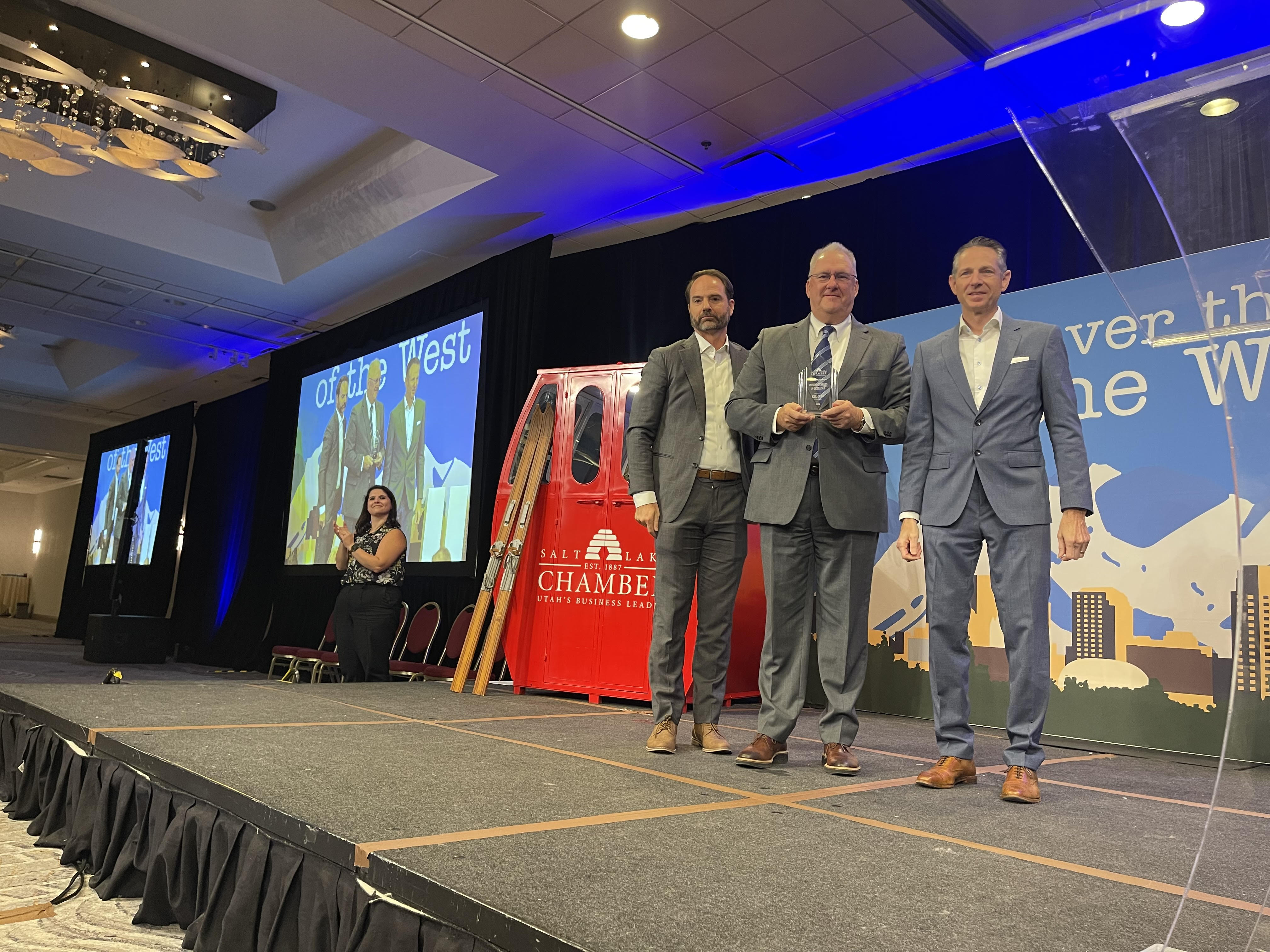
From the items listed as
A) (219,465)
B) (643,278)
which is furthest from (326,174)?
(219,465)

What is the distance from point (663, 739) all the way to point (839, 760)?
506 millimetres

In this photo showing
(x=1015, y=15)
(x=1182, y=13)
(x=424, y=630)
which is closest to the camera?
(x=1182, y=13)

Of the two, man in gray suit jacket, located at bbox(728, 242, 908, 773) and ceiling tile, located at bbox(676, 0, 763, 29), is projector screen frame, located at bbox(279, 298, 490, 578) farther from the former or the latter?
man in gray suit jacket, located at bbox(728, 242, 908, 773)

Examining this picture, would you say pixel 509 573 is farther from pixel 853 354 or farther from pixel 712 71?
pixel 712 71

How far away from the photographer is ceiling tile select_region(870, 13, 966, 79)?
4375 millimetres

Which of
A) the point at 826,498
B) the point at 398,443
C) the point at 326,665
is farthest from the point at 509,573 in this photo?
the point at 398,443

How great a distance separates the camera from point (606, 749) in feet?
8.54

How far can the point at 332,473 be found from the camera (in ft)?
28.9

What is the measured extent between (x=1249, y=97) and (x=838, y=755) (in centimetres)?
187

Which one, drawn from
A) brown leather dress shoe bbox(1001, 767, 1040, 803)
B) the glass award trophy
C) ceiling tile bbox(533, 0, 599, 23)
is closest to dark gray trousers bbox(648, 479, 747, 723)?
the glass award trophy

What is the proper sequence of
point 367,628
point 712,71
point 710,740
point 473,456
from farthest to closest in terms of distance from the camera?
1. point 473,456
2. point 712,71
3. point 367,628
4. point 710,740

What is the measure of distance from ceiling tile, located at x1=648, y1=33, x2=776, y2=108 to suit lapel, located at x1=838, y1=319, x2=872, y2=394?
107 inches

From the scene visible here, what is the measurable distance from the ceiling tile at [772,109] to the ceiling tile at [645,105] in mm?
229

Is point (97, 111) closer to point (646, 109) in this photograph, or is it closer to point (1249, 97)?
point (646, 109)
